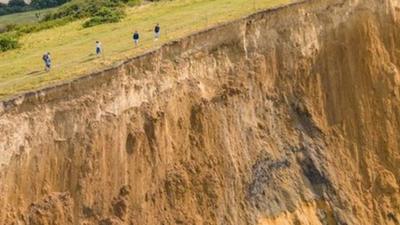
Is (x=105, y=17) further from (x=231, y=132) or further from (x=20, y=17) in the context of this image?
(x=20, y=17)

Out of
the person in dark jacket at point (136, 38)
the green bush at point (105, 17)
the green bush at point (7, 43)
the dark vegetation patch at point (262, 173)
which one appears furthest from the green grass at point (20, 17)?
the dark vegetation patch at point (262, 173)

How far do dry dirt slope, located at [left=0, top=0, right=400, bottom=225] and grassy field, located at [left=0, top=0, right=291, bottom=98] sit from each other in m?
1.31

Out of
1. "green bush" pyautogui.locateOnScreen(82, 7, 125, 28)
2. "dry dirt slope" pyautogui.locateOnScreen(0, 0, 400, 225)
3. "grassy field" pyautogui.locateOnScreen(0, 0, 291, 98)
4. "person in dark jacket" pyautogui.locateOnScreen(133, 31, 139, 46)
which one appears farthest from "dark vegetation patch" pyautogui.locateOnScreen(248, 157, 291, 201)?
"green bush" pyautogui.locateOnScreen(82, 7, 125, 28)

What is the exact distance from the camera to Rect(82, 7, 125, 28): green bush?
3578 centimetres

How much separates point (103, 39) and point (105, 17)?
5.48 metres

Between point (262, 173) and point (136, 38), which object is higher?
point (136, 38)

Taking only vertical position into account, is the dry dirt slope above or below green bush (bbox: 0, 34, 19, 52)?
below

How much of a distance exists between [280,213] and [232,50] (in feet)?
20.2

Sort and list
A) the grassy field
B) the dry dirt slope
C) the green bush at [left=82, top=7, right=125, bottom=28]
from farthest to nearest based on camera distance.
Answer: the green bush at [left=82, top=7, right=125, bottom=28] < the grassy field < the dry dirt slope

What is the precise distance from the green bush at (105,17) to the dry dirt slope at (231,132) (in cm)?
1059

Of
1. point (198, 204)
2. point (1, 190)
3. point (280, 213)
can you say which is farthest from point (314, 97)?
point (1, 190)

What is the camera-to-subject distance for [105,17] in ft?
119

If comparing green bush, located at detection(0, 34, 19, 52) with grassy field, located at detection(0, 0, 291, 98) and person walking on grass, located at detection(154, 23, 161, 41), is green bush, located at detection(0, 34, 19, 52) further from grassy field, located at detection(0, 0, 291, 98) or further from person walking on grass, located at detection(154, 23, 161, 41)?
person walking on grass, located at detection(154, 23, 161, 41)

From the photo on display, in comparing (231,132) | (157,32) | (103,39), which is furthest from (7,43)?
(231,132)
